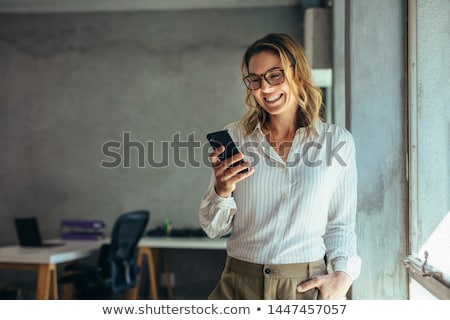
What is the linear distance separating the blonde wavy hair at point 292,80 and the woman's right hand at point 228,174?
14cm

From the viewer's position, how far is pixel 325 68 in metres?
3.61

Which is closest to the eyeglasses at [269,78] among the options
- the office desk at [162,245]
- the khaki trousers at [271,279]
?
the khaki trousers at [271,279]

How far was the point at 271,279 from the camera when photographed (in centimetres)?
139

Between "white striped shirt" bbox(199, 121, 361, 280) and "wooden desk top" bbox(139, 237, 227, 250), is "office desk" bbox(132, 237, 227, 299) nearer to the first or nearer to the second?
"wooden desk top" bbox(139, 237, 227, 250)

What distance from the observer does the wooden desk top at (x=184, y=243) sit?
446cm

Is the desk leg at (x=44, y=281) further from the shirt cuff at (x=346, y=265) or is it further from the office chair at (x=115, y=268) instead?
the shirt cuff at (x=346, y=265)

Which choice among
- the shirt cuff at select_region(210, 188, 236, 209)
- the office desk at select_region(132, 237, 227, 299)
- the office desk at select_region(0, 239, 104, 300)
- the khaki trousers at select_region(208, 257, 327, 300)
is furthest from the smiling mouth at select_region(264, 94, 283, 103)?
the office desk at select_region(132, 237, 227, 299)

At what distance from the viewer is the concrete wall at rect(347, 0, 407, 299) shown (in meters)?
1.96

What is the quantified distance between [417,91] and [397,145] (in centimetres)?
21

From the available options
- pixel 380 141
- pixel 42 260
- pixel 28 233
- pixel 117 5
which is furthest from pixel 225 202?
pixel 117 5

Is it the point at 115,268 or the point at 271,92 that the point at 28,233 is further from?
the point at 271,92

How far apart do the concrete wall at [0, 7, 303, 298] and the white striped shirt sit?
3659 mm

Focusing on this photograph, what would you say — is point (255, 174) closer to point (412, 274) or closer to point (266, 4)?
point (412, 274)
